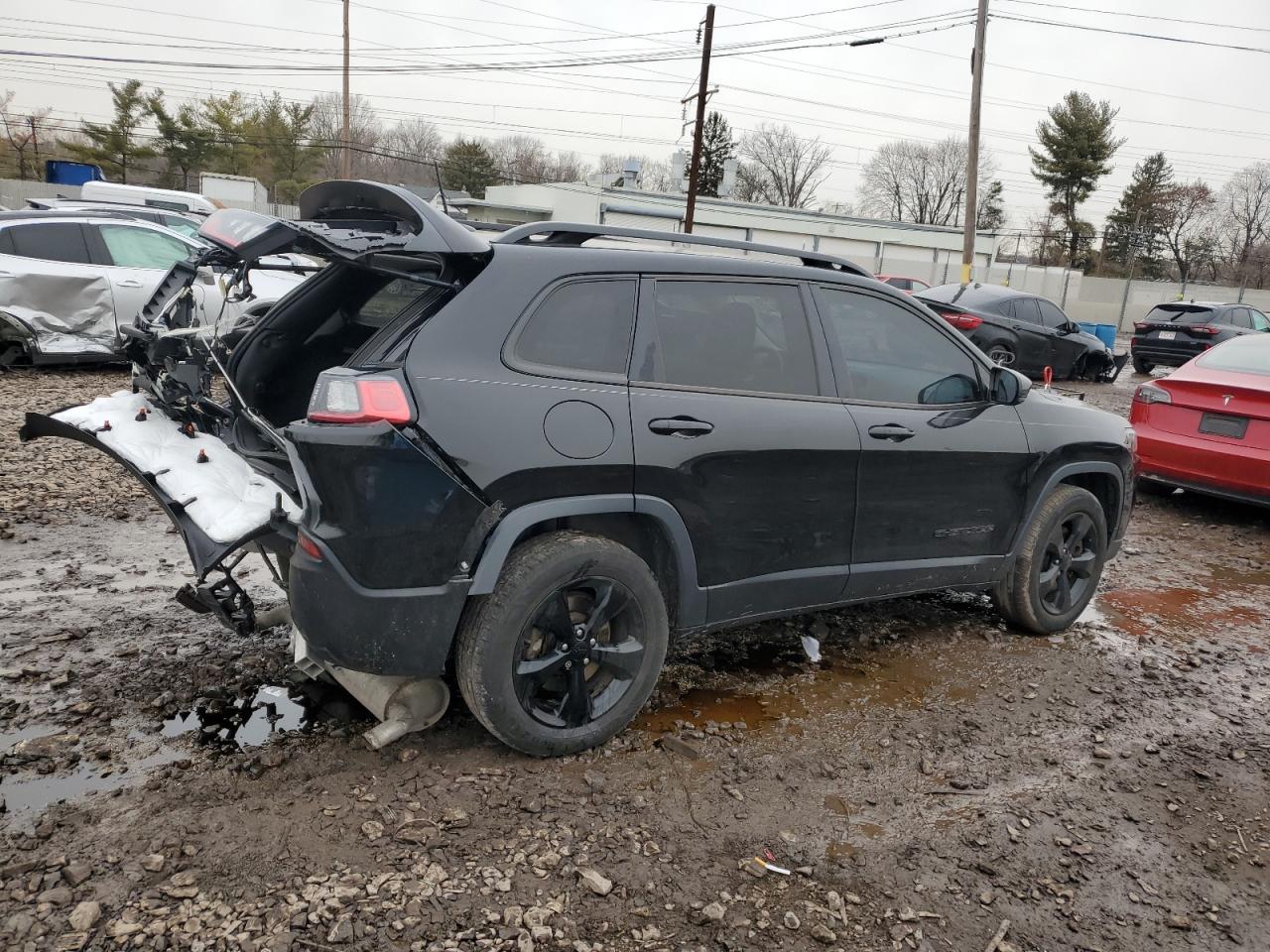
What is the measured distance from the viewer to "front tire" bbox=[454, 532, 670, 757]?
3.03m

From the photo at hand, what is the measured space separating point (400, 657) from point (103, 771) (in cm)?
108

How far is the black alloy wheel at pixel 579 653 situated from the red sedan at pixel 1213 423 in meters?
5.88

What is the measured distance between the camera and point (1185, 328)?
18250mm

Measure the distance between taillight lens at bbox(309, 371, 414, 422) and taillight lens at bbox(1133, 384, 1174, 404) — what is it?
681 centimetres

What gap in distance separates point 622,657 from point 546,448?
83 centimetres

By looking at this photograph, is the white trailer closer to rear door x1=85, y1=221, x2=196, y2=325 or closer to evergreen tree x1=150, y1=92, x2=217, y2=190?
evergreen tree x1=150, y1=92, x2=217, y2=190

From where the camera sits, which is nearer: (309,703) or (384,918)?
(384,918)

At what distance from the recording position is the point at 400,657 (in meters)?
2.95

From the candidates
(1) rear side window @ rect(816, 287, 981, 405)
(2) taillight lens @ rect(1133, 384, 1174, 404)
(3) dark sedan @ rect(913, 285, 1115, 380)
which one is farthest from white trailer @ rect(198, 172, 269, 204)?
(1) rear side window @ rect(816, 287, 981, 405)

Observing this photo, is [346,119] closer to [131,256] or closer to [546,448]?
[131,256]

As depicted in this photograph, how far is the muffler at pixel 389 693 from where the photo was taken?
3.15 metres

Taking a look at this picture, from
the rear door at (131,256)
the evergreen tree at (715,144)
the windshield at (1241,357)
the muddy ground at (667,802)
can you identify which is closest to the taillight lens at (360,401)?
the muddy ground at (667,802)

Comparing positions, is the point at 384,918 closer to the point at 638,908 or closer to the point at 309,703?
the point at 638,908

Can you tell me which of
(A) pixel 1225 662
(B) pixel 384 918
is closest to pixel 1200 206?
(A) pixel 1225 662
